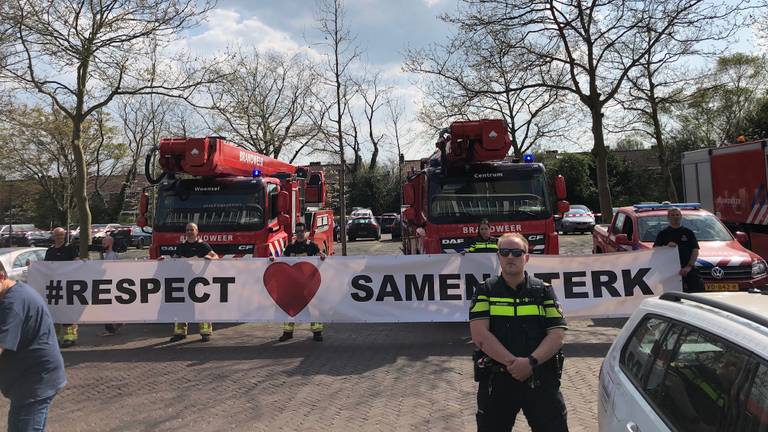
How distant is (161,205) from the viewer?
9.72 meters

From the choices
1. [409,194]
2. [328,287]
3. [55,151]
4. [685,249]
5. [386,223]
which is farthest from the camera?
[55,151]

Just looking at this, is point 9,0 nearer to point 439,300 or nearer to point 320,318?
point 320,318

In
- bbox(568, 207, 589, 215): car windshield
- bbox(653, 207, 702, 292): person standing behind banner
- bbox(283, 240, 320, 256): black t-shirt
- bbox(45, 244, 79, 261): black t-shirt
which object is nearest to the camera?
bbox(653, 207, 702, 292): person standing behind banner

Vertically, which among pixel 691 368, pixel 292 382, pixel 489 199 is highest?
pixel 489 199

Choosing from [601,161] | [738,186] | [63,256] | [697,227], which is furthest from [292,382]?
[601,161]

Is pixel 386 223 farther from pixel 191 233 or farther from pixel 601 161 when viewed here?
pixel 191 233

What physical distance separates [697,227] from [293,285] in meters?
7.30

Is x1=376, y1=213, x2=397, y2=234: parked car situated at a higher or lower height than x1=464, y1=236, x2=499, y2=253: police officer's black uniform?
higher

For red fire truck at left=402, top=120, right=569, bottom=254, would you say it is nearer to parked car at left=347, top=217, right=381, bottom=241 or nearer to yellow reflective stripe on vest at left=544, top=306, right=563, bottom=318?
yellow reflective stripe on vest at left=544, top=306, right=563, bottom=318

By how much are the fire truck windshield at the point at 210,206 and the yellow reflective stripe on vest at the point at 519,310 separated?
7.07 metres

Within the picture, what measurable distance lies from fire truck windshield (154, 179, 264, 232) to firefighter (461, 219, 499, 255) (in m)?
3.97

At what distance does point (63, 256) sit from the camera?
28.2 feet

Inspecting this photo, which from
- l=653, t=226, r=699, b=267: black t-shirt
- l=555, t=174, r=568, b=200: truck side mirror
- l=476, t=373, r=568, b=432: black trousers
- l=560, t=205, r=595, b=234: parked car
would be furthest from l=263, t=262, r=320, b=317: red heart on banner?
l=560, t=205, r=595, b=234: parked car

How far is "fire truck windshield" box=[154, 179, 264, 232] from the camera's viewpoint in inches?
378
